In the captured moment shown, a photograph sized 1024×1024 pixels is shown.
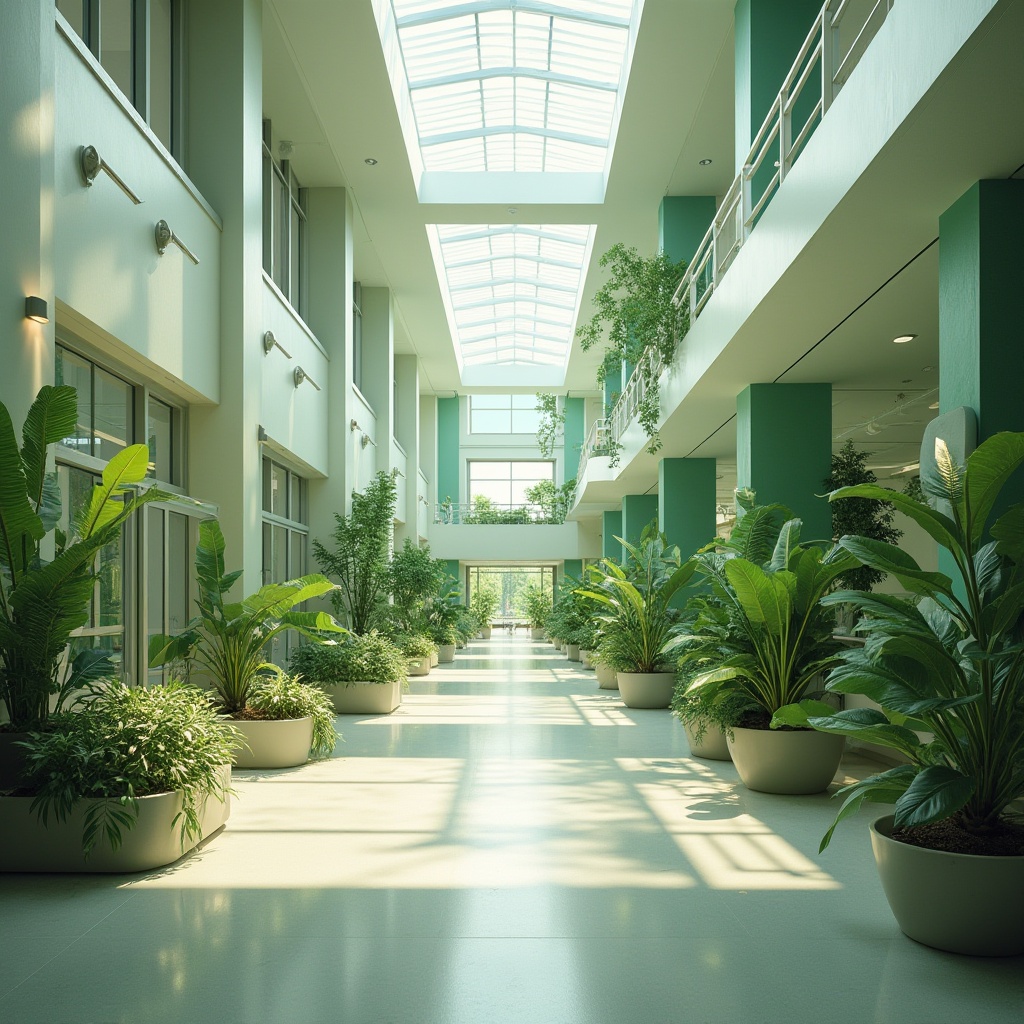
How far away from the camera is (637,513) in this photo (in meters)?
23.7

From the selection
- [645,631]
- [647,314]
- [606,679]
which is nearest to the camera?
[647,314]

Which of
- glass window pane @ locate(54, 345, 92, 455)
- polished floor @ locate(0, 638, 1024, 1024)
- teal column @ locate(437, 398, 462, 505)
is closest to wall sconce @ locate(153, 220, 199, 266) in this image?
glass window pane @ locate(54, 345, 92, 455)

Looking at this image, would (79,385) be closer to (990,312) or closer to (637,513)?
(990,312)

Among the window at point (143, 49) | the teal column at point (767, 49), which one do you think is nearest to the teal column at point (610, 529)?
the teal column at point (767, 49)

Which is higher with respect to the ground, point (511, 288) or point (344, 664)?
point (511, 288)

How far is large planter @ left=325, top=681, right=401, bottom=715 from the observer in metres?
12.5

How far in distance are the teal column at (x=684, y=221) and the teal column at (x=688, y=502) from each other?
11.6 ft

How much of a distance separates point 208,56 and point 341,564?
306 inches

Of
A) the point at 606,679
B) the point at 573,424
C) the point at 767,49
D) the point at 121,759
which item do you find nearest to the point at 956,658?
the point at 121,759

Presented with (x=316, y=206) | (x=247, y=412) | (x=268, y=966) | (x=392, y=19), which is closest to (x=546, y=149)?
(x=316, y=206)

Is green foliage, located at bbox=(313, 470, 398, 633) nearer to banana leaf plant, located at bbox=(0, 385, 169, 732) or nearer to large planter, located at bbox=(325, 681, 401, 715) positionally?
large planter, located at bbox=(325, 681, 401, 715)

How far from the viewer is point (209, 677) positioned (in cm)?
918

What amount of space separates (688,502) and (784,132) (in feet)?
30.8

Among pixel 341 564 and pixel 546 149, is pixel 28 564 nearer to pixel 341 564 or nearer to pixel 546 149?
pixel 341 564
